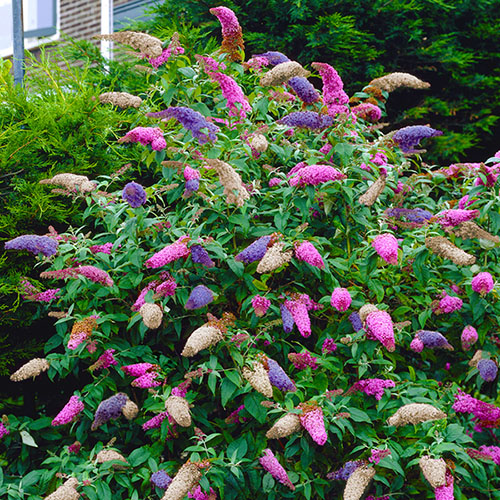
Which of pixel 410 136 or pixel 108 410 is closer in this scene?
pixel 108 410

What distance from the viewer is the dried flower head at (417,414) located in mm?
2479

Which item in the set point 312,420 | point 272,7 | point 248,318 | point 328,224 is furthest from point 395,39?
point 312,420

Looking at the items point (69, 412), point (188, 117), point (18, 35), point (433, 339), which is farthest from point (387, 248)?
point (18, 35)

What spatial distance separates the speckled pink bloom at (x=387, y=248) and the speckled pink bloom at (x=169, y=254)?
839 mm

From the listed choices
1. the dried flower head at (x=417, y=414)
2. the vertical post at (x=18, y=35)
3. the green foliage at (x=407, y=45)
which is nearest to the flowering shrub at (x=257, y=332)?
the dried flower head at (x=417, y=414)

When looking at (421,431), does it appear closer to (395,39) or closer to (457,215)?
(457,215)

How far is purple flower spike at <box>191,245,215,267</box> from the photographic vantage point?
112 inches

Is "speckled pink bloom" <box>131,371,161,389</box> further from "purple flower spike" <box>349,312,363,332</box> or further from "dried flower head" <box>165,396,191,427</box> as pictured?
"purple flower spike" <box>349,312,363,332</box>

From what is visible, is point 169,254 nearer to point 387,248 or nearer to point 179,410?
point 179,410

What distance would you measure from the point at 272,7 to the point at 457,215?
170 inches

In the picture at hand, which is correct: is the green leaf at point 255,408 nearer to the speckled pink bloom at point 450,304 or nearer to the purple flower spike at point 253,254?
the purple flower spike at point 253,254

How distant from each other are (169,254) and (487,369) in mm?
1544

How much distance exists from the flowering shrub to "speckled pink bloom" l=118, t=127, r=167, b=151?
1 centimetres

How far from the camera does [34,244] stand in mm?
3000
